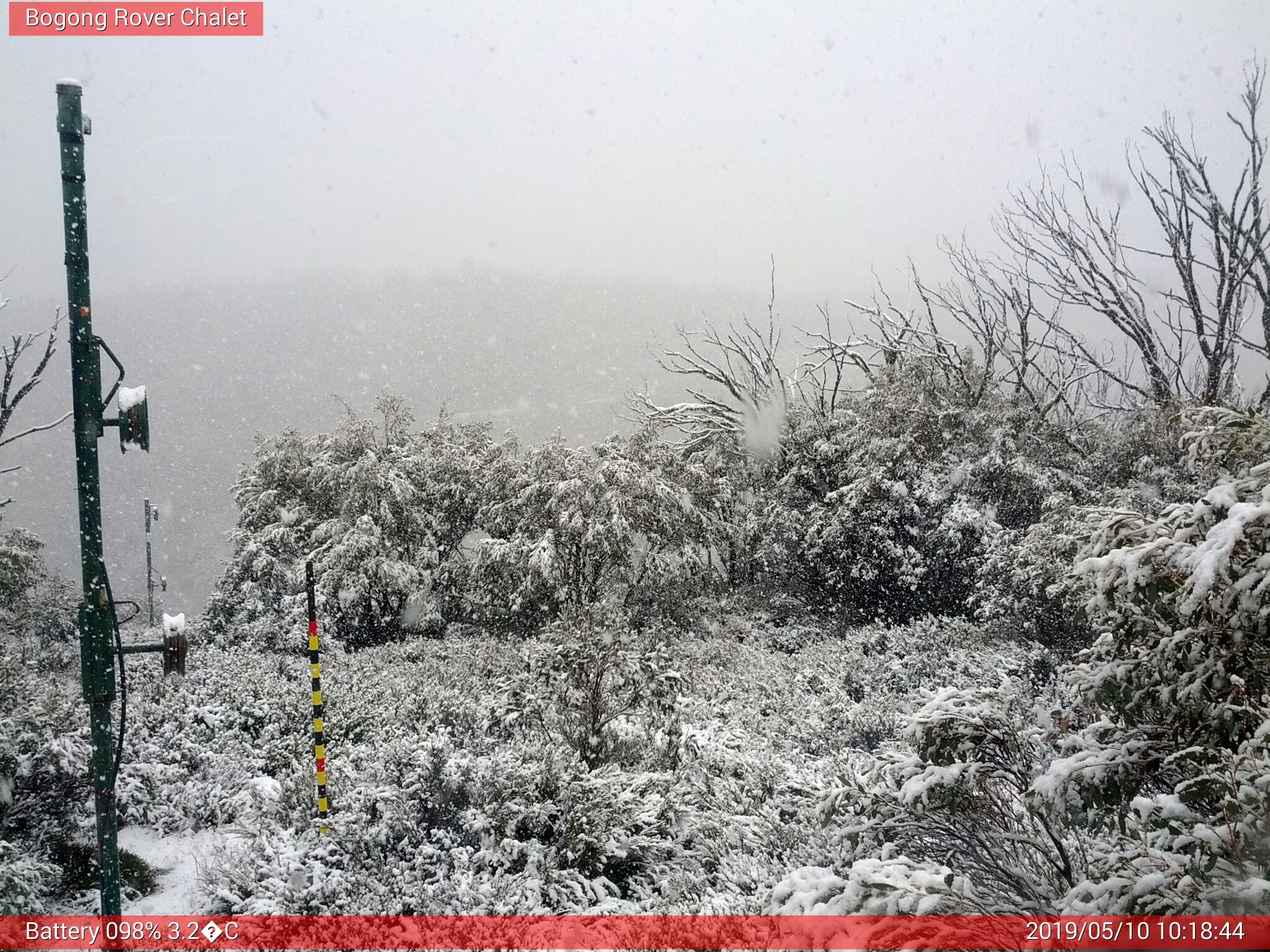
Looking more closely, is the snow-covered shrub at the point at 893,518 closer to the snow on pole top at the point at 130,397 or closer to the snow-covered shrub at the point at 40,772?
the snow-covered shrub at the point at 40,772

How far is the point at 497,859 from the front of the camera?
4.67m

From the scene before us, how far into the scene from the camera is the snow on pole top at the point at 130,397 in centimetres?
360

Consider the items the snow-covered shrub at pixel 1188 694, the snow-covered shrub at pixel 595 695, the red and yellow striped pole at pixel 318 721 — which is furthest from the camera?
the snow-covered shrub at pixel 595 695

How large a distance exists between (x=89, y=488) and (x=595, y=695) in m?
4.03

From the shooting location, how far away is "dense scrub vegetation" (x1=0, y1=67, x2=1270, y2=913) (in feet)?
8.46

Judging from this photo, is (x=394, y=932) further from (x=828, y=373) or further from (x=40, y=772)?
(x=828, y=373)

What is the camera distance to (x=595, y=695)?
6.28 metres

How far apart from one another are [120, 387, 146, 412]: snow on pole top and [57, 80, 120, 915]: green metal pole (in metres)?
0.09

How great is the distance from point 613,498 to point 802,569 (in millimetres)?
4447

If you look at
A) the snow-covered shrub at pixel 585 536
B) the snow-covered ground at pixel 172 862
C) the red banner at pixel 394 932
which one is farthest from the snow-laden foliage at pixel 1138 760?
the snow-covered shrub at pixel 585 536

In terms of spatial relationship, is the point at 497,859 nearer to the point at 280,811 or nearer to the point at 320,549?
the point at 280,811

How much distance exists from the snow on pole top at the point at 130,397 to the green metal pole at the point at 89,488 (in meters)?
0.09

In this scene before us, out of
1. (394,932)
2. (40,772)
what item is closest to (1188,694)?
(394,932)

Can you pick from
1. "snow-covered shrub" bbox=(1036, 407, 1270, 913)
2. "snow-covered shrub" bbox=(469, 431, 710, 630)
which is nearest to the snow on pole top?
"snow-covered shrub" bbox=(1036, 407, 1270, 913)
